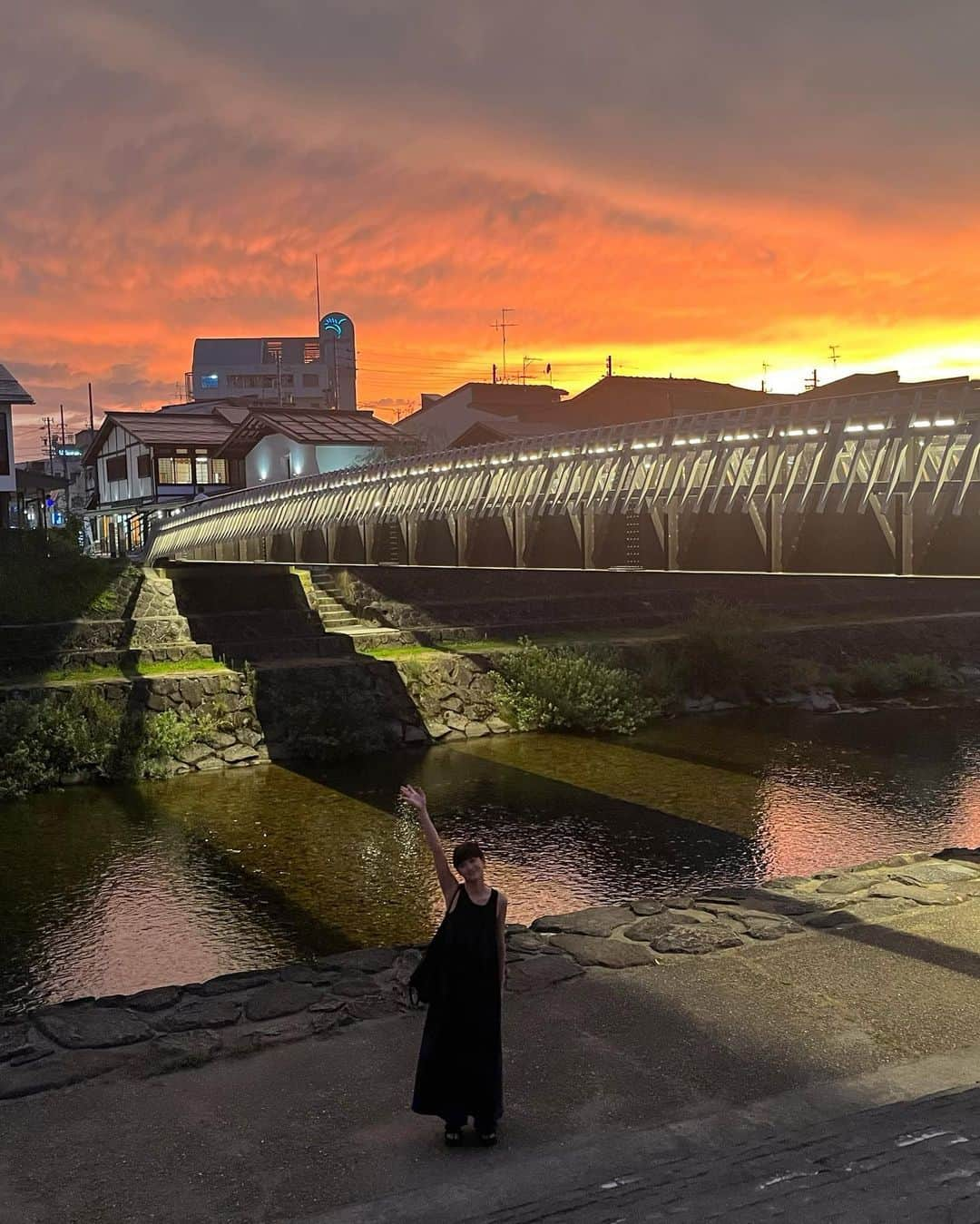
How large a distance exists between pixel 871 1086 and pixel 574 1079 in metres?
1.99

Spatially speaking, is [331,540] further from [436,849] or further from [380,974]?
[436,849]

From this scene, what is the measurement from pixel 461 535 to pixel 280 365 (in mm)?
113051

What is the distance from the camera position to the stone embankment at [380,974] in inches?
355

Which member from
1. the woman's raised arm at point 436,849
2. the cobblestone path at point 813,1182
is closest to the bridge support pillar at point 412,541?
the woman's raised arm at point 436,849

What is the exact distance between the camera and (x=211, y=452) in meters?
64.0

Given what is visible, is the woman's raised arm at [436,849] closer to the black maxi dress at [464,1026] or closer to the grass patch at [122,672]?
the black maxi dress at [464,1026]

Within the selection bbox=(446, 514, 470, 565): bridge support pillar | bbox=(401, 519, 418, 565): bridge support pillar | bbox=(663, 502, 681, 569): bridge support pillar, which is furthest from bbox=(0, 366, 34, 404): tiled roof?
bbox=(663, 502, 681, 569): bridge support pillar

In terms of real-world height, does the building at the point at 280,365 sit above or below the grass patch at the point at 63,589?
above

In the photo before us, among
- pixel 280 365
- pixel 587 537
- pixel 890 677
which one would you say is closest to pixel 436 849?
A: pixel 587 537

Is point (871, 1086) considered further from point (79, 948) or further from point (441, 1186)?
point (79, 948)

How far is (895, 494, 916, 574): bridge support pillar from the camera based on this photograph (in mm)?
15359

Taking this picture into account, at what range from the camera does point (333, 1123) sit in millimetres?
7445

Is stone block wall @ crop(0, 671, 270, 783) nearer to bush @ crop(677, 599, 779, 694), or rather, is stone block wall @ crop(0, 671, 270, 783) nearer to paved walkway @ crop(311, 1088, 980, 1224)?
bush @ crop(677, 599, 779, 694)

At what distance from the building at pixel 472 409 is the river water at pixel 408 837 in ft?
151
